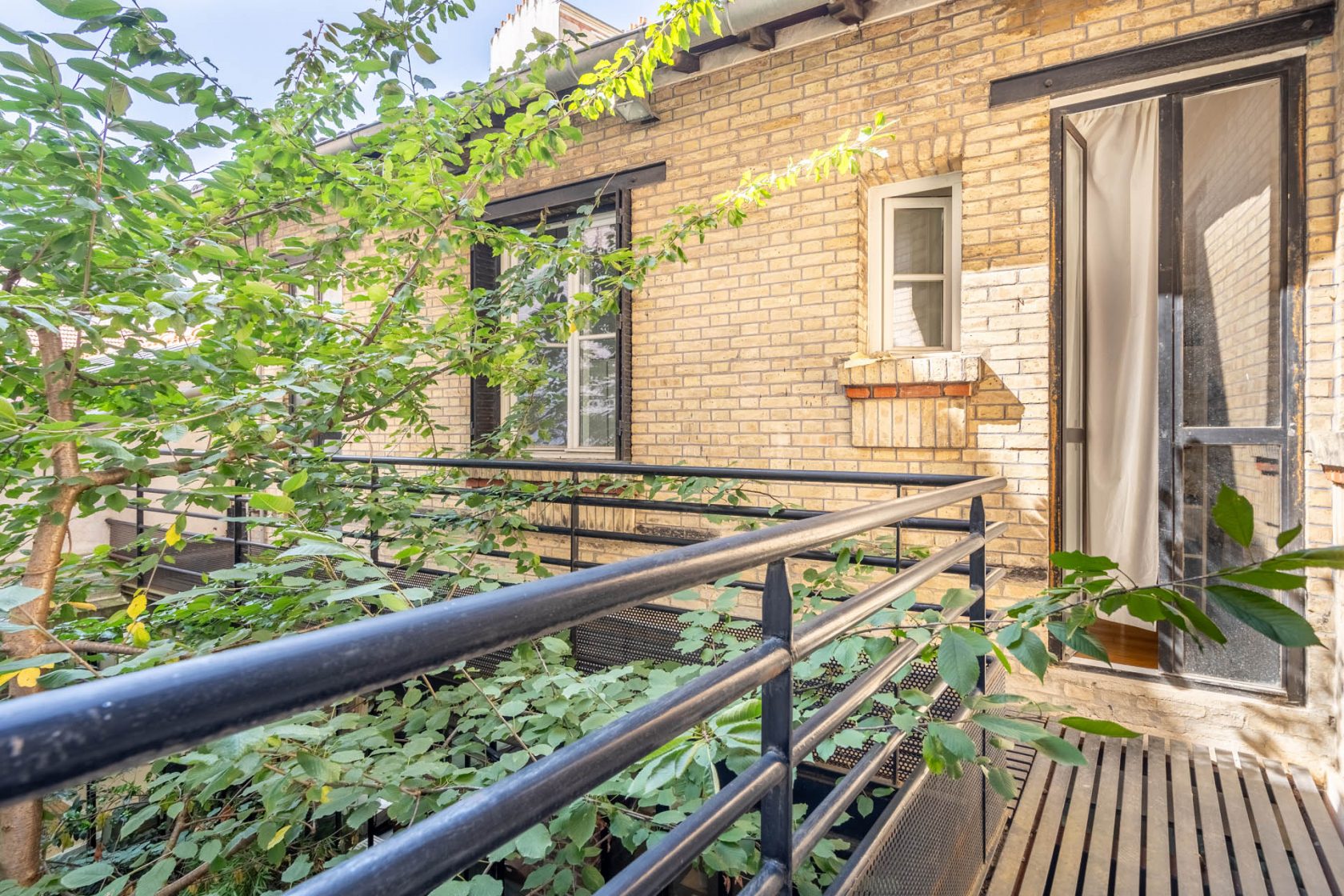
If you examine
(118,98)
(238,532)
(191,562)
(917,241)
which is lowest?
(191,562)

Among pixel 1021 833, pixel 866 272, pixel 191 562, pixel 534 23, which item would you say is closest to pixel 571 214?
pixel 534 23

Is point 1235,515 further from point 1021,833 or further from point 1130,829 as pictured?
point 1130,829

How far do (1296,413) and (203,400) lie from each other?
3.60 meters

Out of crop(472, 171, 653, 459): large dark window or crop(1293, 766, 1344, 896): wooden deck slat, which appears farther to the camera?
crop(472, 171, 653, 459): large dark window

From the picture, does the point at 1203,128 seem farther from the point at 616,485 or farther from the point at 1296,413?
the point at 616,485

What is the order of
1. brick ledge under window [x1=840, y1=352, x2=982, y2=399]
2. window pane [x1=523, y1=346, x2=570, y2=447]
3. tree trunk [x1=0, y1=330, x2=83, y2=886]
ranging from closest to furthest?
tree trunk [x1=0, y1=330, x2=83, y2=886]
brick ledge under window [x1=840, y1=352, x2=982, y2=399]
window pane [x1=523, y1=346, x2=570, y2=447]

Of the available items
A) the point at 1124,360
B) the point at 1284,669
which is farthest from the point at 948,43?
the point at 1284,669

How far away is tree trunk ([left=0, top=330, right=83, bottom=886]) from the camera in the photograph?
1.59 m

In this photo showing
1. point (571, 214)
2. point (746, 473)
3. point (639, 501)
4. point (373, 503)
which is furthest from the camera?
point (571, 214)

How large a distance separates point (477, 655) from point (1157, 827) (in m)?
2.49

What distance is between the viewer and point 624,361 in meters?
4.12

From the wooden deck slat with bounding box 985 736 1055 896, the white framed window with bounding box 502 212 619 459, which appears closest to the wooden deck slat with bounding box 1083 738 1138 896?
the wooden deck slat with bounding box 985 736 1055 896

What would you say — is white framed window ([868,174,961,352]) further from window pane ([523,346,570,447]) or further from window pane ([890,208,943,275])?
window pane ([523,346,570,447])

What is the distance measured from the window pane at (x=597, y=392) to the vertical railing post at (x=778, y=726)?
3629 millimetres
